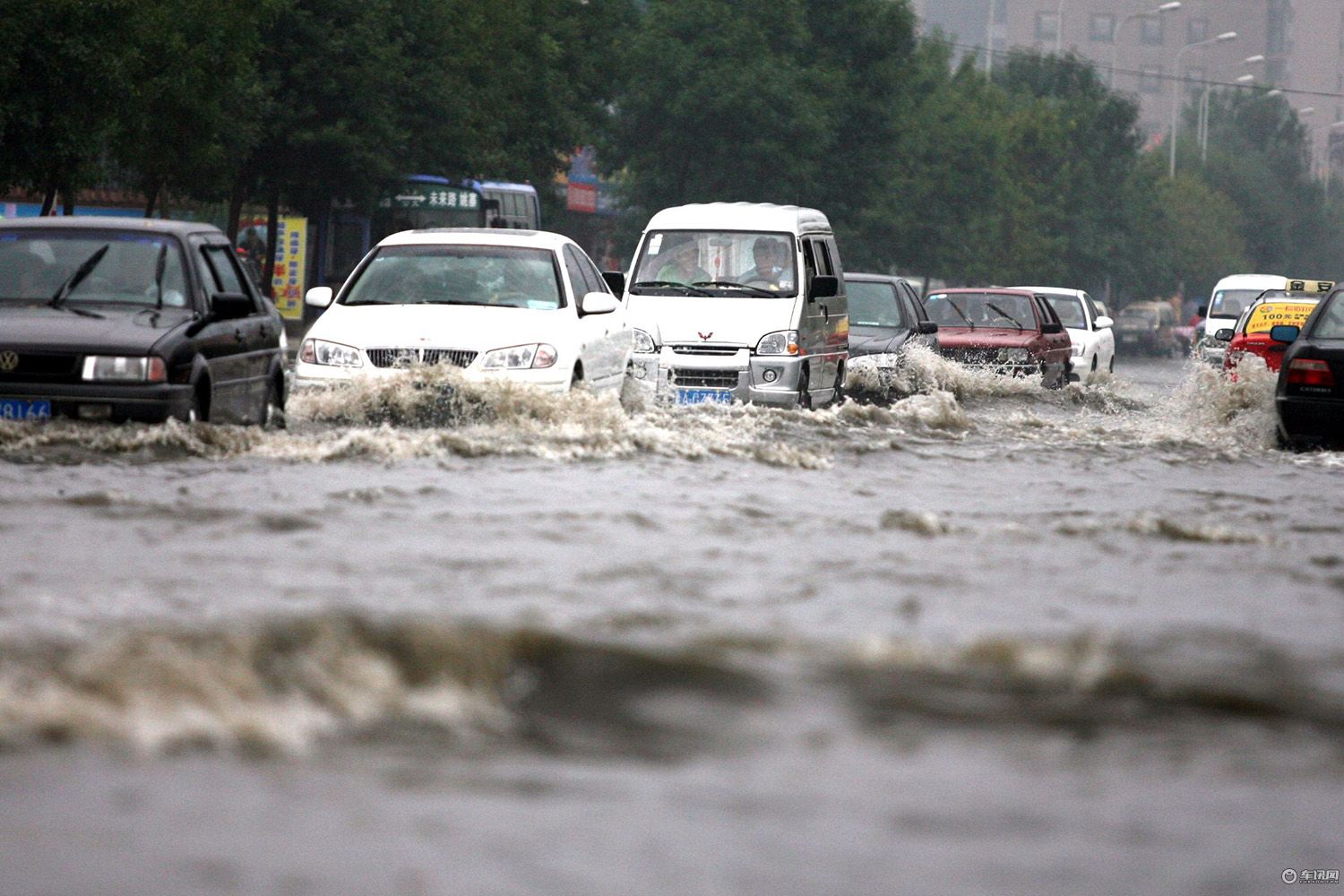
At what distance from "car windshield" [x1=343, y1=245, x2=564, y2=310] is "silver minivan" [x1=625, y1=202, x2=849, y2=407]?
2593mm

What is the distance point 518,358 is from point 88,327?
3.14 metres

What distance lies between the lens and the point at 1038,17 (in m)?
161

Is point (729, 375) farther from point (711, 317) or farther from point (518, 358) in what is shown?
point (518, 358)

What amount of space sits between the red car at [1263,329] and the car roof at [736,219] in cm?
509

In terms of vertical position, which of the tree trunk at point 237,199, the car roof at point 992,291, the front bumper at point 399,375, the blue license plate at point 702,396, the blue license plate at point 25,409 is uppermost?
the tree trunk at point 237,199

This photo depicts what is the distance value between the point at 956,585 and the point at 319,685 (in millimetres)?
3067

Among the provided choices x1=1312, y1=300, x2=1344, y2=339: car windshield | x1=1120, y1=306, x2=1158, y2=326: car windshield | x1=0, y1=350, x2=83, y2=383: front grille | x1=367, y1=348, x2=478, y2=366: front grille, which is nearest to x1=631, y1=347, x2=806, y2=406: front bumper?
x1=367, y1=348, x2=478, y2=366: front grille

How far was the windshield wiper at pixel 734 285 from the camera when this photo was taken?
61.1 feet

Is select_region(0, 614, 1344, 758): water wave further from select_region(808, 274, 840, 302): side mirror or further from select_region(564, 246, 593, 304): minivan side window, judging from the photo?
select_region(808, 274, 840, 302): side mirror

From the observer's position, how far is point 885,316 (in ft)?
77.4

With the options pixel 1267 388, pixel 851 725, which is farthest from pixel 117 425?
pixel 1267 388

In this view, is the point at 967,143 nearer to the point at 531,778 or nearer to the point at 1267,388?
the point at 1267,388

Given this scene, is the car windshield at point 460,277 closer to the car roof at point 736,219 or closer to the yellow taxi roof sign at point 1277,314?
the car roof at point 736,219

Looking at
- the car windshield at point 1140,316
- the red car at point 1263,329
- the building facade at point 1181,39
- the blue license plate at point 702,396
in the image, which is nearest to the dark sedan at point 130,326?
the blue license plate at point 702,396
